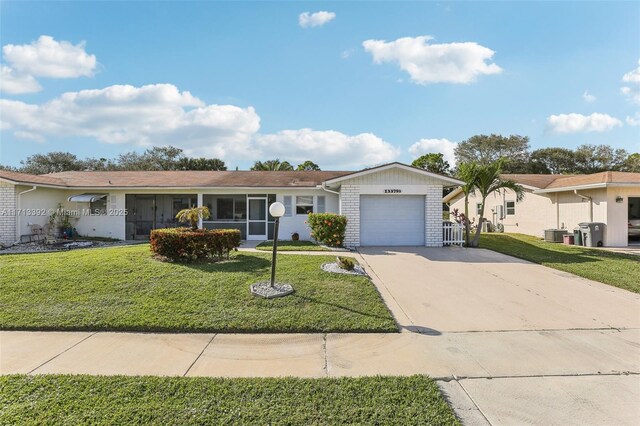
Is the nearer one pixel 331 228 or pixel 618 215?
pixel 331 228

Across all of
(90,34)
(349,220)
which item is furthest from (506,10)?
(90,34)

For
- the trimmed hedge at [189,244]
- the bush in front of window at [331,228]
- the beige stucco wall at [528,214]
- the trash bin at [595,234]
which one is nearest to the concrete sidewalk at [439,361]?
the trimmed hedge at [189,244]

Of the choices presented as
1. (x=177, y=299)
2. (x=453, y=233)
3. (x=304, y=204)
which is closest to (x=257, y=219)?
(x=304, y=204)

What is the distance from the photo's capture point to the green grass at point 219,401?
2.76 m

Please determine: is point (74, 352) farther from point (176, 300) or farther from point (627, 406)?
point (627, 406)

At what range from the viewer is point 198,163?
1681 inches

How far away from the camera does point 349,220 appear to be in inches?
535

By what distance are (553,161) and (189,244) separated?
4977cm

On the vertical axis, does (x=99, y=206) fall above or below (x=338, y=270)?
above

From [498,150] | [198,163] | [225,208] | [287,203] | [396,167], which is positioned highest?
[498,150]

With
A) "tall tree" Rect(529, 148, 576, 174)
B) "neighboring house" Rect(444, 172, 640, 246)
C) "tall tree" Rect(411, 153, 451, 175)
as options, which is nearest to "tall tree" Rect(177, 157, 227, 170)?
"tall tree" Rect(411, 153, 451, 175)

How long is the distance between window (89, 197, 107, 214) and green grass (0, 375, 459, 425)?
1556 cm

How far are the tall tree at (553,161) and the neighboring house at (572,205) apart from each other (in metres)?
26.0

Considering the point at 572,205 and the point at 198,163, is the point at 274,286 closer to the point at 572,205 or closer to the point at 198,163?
the point at 572,205
